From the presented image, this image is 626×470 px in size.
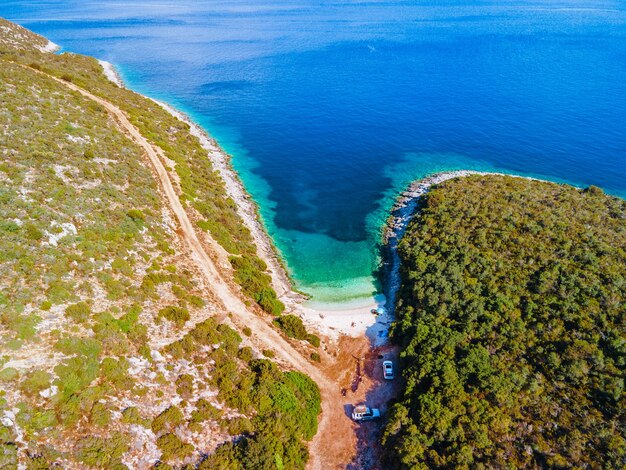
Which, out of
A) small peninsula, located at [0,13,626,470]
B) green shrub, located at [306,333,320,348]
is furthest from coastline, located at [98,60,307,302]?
green shrub, located at [306,333,320,348]

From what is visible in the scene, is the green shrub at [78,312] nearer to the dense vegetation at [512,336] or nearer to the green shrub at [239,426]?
the green shrub at [239,426]

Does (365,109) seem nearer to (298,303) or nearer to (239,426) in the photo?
(298,303)

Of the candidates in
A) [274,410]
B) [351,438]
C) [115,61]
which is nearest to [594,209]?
[351,438]

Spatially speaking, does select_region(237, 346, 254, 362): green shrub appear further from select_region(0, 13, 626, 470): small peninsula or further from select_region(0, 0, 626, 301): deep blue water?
select_region(0, 0, 626, 301): deep blue water

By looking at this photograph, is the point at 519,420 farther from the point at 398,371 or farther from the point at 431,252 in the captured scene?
the point at 431,252

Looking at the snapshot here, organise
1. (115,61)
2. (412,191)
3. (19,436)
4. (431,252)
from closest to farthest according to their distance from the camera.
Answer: (19,436) < (431,252) < (412,191) < (115,61)

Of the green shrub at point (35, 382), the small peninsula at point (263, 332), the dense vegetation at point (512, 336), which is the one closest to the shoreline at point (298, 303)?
the small peninsula at point (263, 332)

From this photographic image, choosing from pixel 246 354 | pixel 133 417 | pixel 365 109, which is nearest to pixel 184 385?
pixel 133 417
